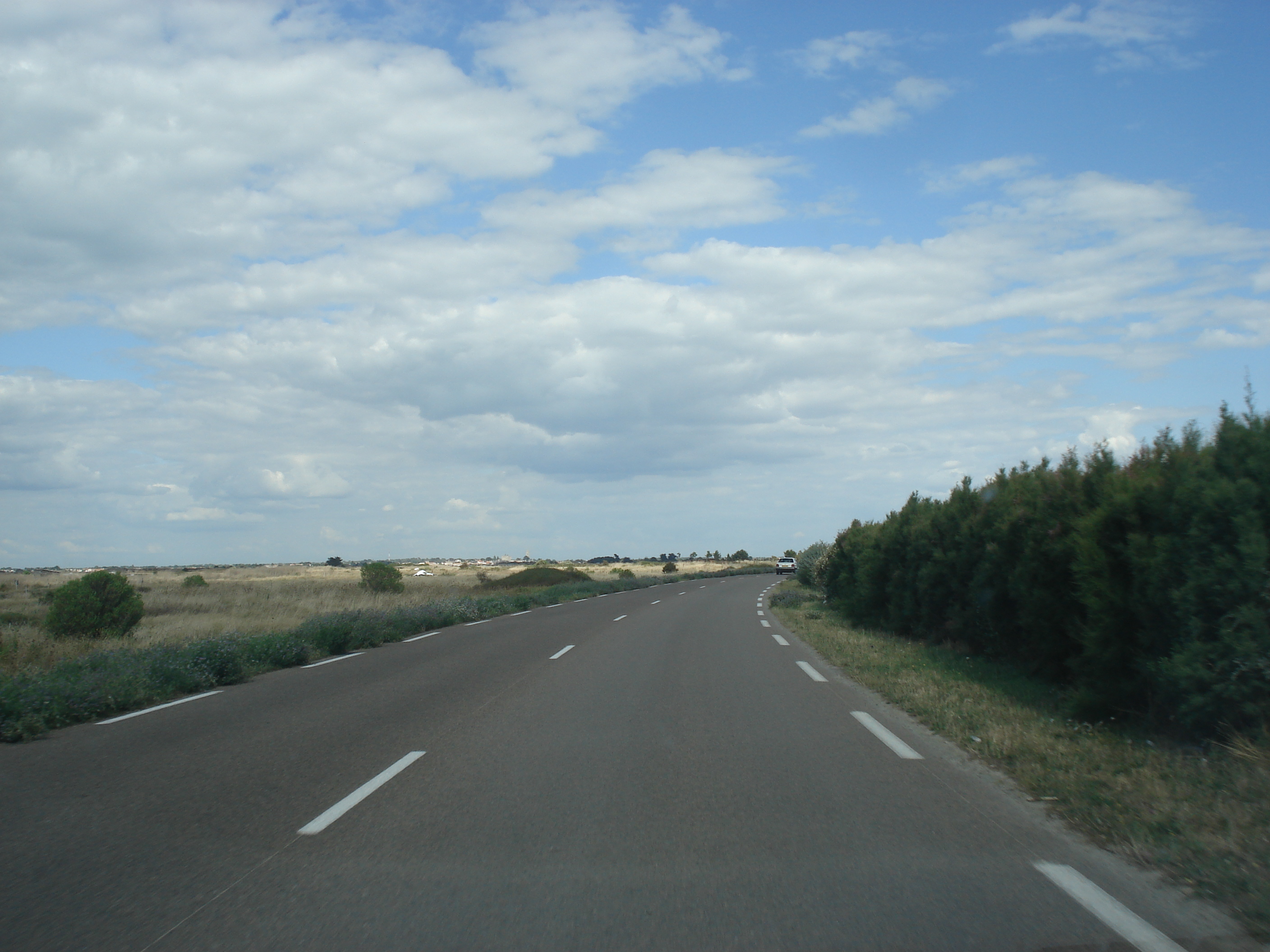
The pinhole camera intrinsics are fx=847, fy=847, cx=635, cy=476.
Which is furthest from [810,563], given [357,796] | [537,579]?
[357,796]

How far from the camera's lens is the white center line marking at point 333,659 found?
1385 cm

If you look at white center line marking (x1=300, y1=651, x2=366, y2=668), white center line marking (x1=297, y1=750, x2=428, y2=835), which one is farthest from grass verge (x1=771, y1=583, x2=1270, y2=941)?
white center line marking (x1=300, y1=651, x2=366, y2=668)

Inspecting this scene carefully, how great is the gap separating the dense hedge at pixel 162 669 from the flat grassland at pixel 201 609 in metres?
1.53

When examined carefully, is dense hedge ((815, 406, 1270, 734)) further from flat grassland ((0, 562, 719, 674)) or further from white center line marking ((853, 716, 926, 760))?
flat grassland ((0, 562, 719, 674))

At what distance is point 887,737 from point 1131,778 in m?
2.20

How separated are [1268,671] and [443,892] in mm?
5766

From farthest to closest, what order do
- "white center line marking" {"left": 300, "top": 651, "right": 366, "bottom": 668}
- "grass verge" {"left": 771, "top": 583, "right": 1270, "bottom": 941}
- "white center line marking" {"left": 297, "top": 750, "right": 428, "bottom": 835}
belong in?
"white center line marking" {"left": 300, "top": 651, "right": 366, "bottom": 668}
"white center line marking" {"left": 297, "top": 750, "right": 428, "bottom": 835}
"grass verge" {"left": 771, "top": 583, "right": 1270, "bottom": 941}

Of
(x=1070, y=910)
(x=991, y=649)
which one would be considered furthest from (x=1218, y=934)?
(x=991, y=649)

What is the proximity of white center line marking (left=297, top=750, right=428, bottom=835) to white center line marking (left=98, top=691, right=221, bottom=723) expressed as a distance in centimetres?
410

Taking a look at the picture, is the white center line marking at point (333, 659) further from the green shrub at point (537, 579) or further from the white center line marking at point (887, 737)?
the green shrub at point (537, 579)

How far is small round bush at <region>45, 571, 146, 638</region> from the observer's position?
2238cm

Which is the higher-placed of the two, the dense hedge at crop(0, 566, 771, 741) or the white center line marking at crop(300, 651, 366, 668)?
the dense hedge at crop(0, 566, 771, 741)

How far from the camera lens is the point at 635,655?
14312mm

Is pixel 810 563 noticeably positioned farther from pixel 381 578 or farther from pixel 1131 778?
pixel 1131 778
